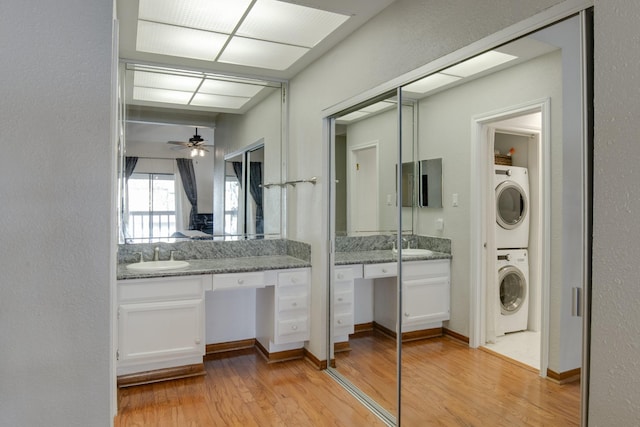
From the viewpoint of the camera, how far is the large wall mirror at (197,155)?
334 cm

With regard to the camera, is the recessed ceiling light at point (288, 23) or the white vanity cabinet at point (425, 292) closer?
the white vanity cabinet at point (425, 292)

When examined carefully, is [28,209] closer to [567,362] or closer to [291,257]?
[567,362]

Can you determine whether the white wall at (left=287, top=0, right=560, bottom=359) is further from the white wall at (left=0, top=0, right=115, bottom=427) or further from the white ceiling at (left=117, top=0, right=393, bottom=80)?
the white wall at (left=0, top=0, right=115, bottom=427)

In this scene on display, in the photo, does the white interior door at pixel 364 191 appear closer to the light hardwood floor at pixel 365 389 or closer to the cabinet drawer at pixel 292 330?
the light hardwood floor at pixel 365 389

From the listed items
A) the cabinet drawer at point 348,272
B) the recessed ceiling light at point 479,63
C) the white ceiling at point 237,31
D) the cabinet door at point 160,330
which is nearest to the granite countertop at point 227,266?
the cabinet door at point 160,330

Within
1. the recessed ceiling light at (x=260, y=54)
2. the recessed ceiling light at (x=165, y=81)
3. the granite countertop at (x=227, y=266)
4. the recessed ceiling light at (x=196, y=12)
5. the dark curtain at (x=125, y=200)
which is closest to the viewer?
the recessed ceiling light at (x=196, y=12)

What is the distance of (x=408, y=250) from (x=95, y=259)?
1608mm

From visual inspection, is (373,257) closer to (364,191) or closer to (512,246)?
(364,191)

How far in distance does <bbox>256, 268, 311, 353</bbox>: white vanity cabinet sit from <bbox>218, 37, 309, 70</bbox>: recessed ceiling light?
1.65 meters

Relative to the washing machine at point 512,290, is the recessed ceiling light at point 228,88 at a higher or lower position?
higher

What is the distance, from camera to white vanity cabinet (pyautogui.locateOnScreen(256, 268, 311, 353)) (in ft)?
10.8

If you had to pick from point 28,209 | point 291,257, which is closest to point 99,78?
point 28,209

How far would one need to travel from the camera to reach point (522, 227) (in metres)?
1.70

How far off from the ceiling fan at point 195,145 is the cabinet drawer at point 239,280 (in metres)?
1.13
